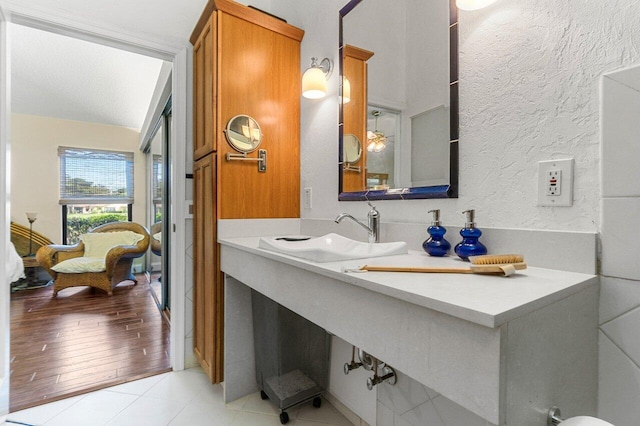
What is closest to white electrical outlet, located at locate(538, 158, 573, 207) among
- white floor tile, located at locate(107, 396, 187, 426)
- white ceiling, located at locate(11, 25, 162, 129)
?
white floor tile, located at locate(107, 396, 187, 426)

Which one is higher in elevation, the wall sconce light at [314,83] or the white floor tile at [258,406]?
the wall sconce light at [314,83]

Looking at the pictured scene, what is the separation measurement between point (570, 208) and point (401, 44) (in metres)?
0.88

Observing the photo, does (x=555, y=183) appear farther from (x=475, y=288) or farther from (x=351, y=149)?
(x=351, y=149)

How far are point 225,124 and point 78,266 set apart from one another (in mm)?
3299

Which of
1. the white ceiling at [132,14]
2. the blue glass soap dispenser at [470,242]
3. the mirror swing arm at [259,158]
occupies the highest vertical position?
the white ceiling at [132,14]

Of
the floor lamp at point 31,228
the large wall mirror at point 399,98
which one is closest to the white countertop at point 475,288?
the large wall mirror at point 399,98

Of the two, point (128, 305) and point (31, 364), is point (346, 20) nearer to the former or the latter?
point (31, 364)

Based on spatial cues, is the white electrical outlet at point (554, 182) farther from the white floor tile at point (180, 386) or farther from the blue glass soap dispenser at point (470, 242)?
the white floor tile at point (180, 386)

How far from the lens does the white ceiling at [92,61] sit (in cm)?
177

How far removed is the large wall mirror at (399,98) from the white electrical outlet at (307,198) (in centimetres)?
30

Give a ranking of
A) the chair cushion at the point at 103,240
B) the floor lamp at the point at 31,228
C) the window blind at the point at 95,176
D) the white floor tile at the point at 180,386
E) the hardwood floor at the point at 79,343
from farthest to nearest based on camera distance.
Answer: the window blind at the point at 95,176, the floor lamp at the point at 31,228, the chair cushion at the point at 103,240, the hardwood floor at the point at 79,343, the white floor tile at the point at 180,386

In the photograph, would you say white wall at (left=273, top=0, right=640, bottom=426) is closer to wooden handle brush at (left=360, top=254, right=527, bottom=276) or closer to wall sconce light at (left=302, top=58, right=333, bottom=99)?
wooden handle brush at (left=360, top=254, right=527, bottom=276)

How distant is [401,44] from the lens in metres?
1.29

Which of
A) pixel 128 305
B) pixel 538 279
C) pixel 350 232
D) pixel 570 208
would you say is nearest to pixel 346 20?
pixel 350 232
